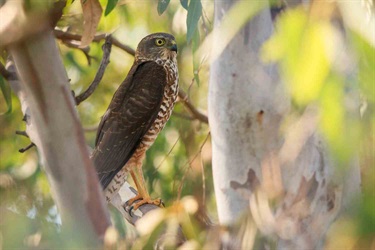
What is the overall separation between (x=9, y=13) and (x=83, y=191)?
339 mm

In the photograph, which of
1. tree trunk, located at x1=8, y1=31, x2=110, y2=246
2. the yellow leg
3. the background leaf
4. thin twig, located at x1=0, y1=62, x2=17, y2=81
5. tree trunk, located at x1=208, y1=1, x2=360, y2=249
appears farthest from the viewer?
the yellow leg

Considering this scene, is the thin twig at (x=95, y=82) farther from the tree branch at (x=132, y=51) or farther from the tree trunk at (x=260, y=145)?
the tree trunk at (x=260, y=145)

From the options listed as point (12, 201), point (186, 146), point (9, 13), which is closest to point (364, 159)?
point (9, 13)

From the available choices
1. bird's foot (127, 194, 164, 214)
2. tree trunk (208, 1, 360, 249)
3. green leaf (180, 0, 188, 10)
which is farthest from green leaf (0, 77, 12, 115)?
tree trunk (208, 1, 360, 249)

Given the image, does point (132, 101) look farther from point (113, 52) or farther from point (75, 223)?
point (75, 223)

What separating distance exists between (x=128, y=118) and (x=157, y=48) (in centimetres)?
55

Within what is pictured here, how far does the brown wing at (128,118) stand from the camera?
161 inches

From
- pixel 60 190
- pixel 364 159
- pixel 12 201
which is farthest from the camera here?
pixel 12 201

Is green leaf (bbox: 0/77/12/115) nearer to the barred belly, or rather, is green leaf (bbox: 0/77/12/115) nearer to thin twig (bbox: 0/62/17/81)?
thin twig (bbox: 0/62/17/81)

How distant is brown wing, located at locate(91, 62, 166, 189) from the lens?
13.4 ft

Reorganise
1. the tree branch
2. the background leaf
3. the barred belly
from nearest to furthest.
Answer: the background leaf
the barred belly
the tree branch

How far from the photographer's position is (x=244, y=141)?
223cm

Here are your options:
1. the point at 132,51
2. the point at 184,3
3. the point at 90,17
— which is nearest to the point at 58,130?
the point at 90,17

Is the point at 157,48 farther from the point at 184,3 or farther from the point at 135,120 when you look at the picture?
the point at 184,3
